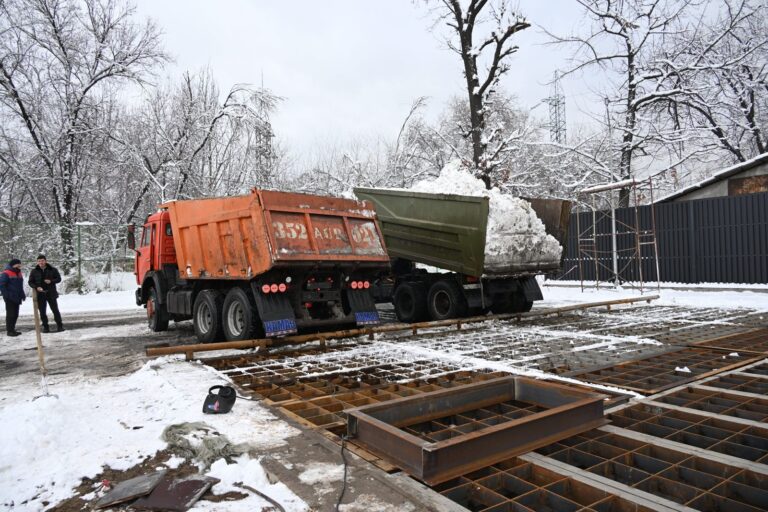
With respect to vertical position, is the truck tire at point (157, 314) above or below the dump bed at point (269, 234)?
below

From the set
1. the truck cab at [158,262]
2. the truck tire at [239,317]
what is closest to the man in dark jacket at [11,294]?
the truck cab at [158,262]

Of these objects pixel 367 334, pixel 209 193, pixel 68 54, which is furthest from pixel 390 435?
pixel 68 54

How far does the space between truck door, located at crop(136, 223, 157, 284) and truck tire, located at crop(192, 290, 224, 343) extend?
2506 millimetres

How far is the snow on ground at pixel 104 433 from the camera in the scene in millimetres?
3535

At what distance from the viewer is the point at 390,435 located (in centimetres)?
389

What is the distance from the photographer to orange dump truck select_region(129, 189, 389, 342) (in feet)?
28.1

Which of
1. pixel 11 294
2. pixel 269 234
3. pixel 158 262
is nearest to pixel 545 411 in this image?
pixel 269 234

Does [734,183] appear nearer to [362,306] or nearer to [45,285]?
[362,306]

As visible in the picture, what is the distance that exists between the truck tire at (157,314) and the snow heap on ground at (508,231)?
Answer: 631cm

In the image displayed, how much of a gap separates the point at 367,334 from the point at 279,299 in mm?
1959

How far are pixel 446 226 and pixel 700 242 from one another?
1271 centimetres

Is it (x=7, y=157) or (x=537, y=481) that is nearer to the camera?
(x=537, y=481)

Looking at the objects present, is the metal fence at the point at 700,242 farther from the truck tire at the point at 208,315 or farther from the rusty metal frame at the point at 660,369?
the truck tire at the point at 208,315

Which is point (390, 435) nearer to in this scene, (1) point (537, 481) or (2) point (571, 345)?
(1) point (537, 481)
